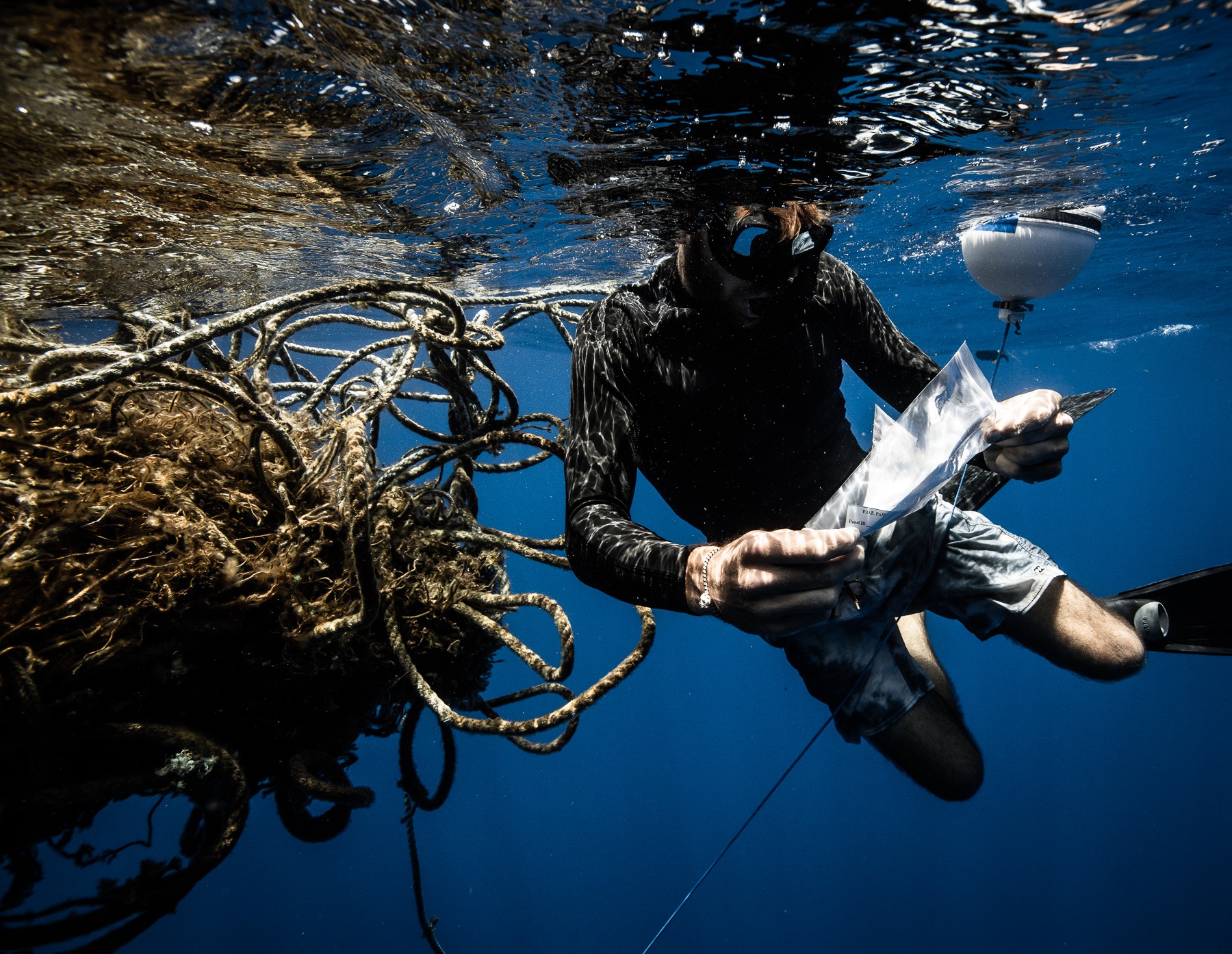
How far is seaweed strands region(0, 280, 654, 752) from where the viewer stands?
1500 millimetres

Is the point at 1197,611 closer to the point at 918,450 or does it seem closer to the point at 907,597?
the point at 907,597

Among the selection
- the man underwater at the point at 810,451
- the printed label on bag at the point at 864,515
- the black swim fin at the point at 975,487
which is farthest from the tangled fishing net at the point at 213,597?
the black swim fin at the point at 975,487

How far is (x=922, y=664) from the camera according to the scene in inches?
136

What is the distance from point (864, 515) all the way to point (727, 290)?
4.89ft

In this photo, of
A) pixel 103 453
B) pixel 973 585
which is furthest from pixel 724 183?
pixel 103 453

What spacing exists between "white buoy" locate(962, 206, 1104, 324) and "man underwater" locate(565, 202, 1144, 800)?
75cm

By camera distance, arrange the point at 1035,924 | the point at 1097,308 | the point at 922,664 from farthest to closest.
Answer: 1. the point at 1035,924
2. the point at 1097,308
3. the point at 922,664

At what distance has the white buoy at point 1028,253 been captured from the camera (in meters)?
3.00

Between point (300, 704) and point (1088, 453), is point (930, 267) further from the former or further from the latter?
point (1088, 453)

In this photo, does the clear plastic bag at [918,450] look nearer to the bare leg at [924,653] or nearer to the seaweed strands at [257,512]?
the seaweed strands at [257,512]

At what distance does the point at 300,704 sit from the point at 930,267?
11454mm

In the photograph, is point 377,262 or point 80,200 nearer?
point 80,200

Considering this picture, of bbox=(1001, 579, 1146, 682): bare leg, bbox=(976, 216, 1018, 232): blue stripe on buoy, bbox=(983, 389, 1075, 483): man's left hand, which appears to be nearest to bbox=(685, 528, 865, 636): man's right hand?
bbox=(983, 389, 1075, 483): man's left hand

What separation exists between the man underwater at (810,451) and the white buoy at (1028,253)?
75 cm
